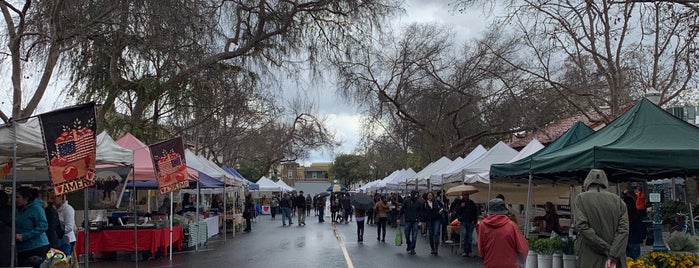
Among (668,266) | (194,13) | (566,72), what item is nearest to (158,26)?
(194,13)

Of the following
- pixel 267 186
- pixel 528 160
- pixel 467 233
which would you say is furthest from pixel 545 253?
pixel 267 186

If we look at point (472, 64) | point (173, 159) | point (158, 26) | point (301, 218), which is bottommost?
point (301, 218)

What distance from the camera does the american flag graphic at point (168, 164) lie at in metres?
15.1

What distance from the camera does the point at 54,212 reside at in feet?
33.8

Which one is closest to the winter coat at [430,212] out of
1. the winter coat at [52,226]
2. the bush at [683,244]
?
the bush at [683,244]

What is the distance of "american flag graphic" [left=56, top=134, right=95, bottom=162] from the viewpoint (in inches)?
355

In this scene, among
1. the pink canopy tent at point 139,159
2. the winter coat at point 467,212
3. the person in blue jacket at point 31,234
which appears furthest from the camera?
the pink canopy tent at point 139,159

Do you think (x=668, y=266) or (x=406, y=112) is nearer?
(x=668, y=266)

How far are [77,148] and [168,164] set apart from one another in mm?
6007

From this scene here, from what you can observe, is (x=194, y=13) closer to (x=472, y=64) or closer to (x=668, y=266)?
(x=668, y=266)

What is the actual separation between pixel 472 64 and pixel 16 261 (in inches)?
1055

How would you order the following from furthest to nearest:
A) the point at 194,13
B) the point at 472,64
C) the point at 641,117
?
the point at 472,64 < the point at 194,13 < the point at 641,117

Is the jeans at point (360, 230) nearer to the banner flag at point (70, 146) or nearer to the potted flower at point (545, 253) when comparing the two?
the potted flower at point (545, 253)

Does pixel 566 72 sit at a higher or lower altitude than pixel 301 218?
higher
